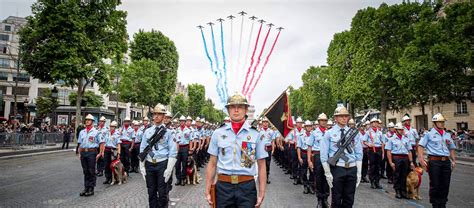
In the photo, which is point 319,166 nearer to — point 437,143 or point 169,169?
point 437,143

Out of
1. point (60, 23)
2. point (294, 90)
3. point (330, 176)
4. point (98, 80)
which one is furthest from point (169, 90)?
point (294, 90)

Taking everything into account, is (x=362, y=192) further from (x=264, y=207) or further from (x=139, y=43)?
(x=139, y=43)

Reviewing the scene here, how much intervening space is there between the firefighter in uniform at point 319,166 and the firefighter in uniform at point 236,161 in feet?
12.4

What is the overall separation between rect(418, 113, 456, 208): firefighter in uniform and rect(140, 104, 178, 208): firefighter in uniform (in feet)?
17.7

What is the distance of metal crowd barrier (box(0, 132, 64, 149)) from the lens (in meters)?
22.4

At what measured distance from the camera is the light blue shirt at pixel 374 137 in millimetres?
11844

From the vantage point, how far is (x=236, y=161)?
3.92 m

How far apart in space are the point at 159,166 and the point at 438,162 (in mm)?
5994

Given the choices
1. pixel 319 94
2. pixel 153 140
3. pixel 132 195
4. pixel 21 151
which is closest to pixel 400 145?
pixel 153 140

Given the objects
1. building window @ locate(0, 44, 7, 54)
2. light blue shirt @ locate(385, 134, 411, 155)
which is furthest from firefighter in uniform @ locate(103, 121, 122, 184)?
building window @ locate(0, 44, 7, 54)

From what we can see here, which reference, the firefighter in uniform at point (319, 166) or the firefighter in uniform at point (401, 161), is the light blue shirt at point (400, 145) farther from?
the firefighter in uniform at point (319, 166)

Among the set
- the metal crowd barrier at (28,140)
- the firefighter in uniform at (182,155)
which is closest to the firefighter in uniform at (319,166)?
the firefighter in uniform at (182,155)

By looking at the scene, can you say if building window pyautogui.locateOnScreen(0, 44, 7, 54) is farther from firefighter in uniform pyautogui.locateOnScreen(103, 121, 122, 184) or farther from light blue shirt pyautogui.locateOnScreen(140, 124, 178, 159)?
light blue shirt pyautogui.locateOnScreen(140, 124, 178, 159)

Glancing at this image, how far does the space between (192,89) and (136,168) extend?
68.0 meters
